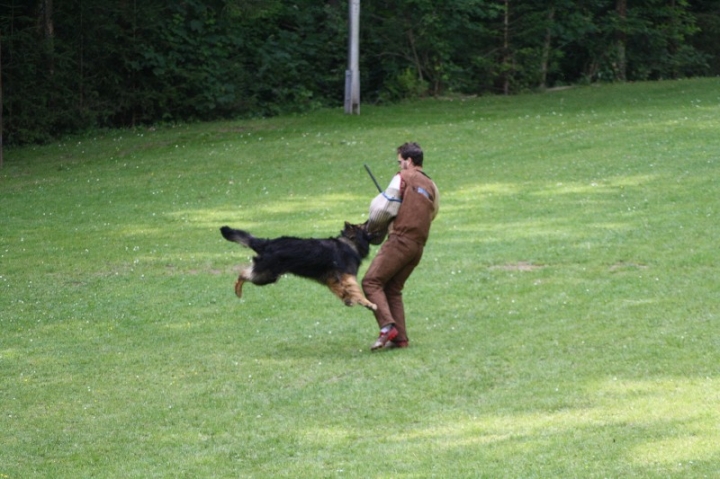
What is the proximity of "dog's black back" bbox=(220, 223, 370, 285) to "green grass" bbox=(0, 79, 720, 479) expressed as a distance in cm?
88

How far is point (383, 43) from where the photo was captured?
35688mm

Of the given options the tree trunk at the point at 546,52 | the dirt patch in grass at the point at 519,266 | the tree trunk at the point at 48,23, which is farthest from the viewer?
the tree trunk at the point at 546,52

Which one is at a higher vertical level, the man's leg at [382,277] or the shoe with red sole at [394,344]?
the man's leg at [382,277]

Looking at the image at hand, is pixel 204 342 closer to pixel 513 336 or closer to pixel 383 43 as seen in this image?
pixel 513 336

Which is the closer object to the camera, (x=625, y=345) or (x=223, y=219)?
(x=625, y=345)

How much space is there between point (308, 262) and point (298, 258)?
11 cm

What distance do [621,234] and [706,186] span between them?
12.4 ft

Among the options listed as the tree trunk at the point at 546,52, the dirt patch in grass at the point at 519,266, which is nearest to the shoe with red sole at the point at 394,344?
the dirt patch in grass at the point at 519,266

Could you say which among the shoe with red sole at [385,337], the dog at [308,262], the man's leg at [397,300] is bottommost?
the shoe with red sole at [385,337]

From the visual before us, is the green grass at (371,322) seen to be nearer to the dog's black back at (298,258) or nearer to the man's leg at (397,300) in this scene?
the man's leg at (397,300)

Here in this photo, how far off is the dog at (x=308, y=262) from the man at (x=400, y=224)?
A: 0.67 feet

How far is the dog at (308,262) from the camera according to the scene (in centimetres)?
1063

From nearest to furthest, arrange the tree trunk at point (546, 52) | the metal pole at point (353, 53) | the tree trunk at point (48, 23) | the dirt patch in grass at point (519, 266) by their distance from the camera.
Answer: the dirt patch in grass at point (519, 266), the metal pole at point (353, 53), the tree trunk at point (48, 23), the tree trunk at point (546, 52)

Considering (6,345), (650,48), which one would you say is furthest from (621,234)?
(650,48)
